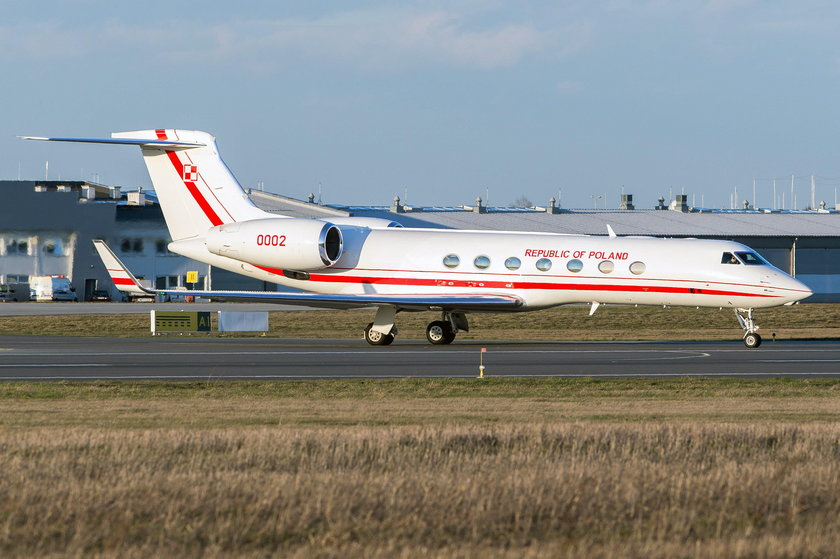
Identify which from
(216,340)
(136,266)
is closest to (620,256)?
(216,340)

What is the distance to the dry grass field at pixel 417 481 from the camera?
322 inches

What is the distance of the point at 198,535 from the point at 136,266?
202ft

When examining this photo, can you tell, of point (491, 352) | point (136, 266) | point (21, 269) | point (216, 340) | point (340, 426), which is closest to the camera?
point (340, 426)

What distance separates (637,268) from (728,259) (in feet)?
7.85

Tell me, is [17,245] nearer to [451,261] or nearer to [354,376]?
[451,261]

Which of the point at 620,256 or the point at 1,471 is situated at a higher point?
the point at 620,256

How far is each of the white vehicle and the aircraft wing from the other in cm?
4330

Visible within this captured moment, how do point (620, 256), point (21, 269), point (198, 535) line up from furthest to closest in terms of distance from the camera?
point (21, 269), point (620, 256), point (198, 535)

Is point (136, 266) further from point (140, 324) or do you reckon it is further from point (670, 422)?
point (670, 422)

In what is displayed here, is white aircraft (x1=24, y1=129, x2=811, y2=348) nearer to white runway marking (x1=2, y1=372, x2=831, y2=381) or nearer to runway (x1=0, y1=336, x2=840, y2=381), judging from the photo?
runway (x1=0, y1=336, x2=840, y2=381)

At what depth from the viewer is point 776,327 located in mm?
47750

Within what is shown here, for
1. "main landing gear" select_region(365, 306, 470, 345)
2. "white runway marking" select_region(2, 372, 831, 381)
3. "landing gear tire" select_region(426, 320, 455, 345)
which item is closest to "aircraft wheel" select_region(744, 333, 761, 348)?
"white runway marking" select_region(2, 372, 831, 381)

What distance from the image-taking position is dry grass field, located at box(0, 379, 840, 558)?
817cm

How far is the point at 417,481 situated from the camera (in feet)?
33.1
